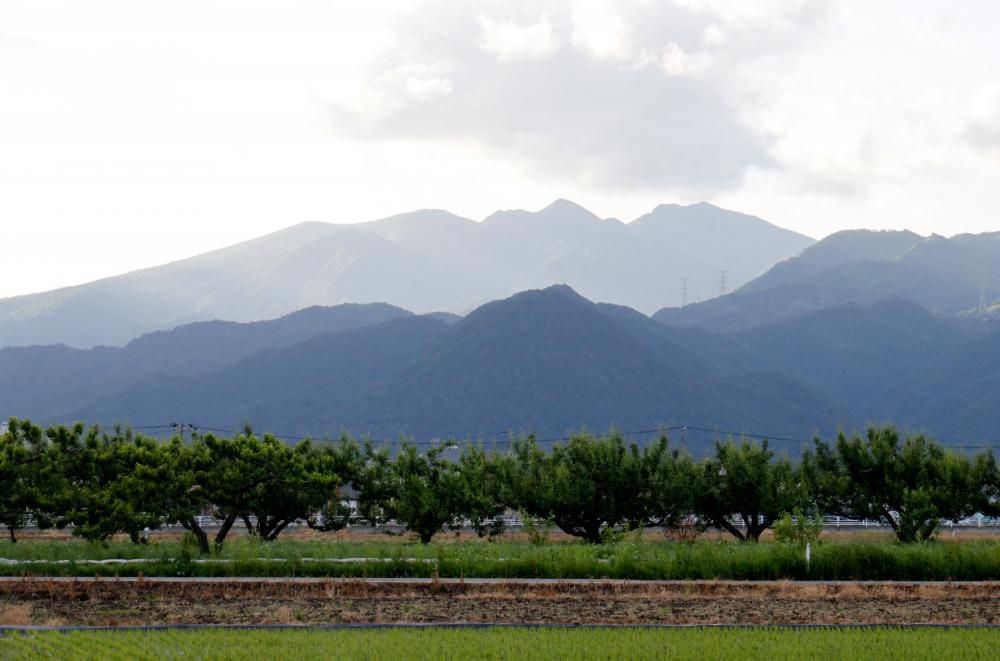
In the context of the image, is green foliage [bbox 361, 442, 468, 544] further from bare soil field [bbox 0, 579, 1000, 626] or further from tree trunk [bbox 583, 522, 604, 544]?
bare soil field [bbox 0, 579, 1000, 626]

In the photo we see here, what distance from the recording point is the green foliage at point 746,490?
4097 centimetres

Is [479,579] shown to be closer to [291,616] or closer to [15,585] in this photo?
[291,616]

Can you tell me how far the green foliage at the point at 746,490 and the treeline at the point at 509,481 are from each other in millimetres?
57

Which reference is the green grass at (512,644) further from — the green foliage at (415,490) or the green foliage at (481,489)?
the green foliage at (481,489)

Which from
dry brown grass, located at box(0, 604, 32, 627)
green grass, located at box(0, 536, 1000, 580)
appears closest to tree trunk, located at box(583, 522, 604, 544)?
green grass, located at box(0, 536, 1000, 580)

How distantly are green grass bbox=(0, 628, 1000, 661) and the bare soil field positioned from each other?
1.67 m

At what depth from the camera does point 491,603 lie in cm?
2620

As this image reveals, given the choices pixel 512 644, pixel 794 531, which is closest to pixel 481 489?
pixel 794 531

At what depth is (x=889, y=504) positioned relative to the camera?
41500mm

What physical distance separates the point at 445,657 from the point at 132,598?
11.1 metres

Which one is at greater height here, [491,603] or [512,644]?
[491,603]

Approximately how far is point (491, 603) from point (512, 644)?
16.9ft

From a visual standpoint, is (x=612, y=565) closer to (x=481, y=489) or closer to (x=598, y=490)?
(x=598, y=490)

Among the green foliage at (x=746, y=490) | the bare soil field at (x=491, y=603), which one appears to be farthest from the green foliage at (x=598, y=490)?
the bare soil field at (x=491, y=603)
